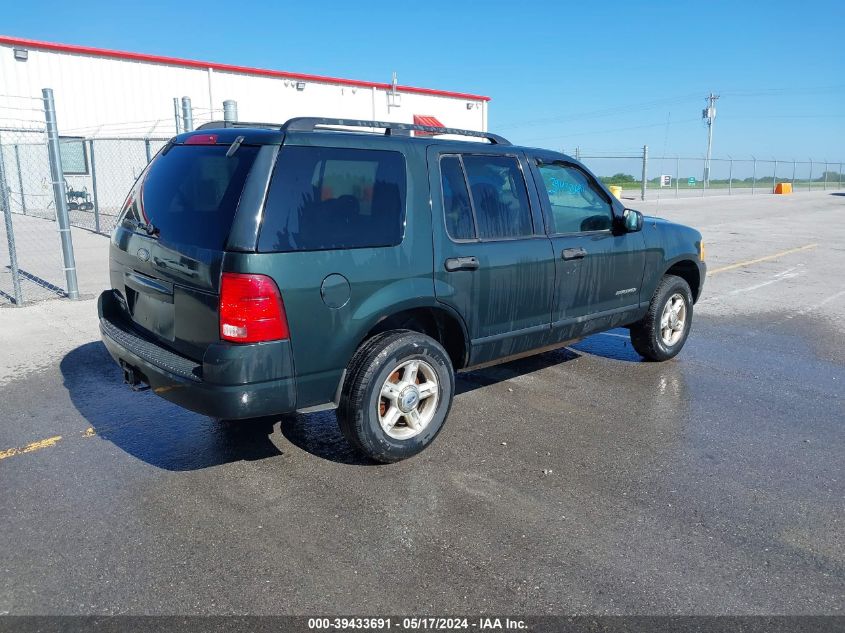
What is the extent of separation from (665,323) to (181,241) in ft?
14.0

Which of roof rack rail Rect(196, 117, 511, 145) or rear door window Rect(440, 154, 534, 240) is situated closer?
roof rack rail Rect(196, 117, 511, 145)

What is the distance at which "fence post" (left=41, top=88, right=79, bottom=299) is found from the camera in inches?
306

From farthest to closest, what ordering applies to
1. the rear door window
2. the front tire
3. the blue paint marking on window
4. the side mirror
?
the side mirror → the blue paint marking on window → the rear door window → the front tire

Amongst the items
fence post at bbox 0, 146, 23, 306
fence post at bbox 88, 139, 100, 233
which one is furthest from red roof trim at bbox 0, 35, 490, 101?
fence post at bbox 0, 146, 23, 306

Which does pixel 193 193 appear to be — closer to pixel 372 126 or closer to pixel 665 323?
pixel 372 126

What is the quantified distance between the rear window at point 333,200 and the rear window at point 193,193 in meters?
0.21

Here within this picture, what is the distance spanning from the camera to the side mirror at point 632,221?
5.29 m

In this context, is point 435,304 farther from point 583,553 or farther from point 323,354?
point 583,553

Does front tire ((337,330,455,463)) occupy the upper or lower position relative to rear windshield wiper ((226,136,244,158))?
lower

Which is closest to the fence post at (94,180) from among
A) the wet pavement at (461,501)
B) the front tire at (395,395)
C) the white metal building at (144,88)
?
the white metal building at (144,88)

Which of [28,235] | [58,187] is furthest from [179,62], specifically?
[58,187]

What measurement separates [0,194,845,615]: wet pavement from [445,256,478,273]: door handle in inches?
44.3

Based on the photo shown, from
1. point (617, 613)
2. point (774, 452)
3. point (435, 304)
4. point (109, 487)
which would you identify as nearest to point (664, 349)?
point (774, 452)

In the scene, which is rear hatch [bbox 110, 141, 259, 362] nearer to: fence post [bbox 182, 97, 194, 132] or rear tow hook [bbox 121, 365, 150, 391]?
rear tow hook [bbox 121, 365, 150, 391]
